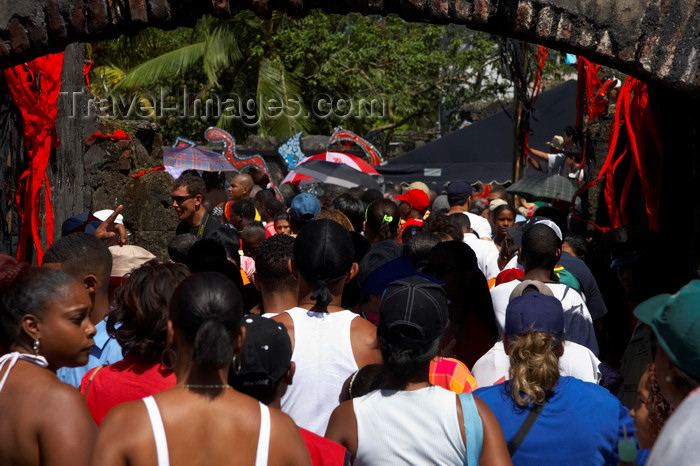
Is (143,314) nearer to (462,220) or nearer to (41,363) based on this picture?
(41,363)

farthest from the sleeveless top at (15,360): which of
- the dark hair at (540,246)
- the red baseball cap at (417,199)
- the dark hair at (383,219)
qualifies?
the red baseball cap at (417,199)

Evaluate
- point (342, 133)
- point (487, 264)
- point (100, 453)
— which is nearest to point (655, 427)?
point (100, 453)

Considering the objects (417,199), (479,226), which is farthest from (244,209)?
(479,226)

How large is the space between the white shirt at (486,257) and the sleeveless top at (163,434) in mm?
4685

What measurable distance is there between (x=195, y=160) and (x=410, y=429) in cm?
943

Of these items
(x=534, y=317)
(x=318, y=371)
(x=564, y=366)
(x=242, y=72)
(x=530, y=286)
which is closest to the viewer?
(x=534, y=317)

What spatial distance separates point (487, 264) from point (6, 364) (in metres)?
4.83

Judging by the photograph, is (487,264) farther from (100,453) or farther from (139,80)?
(139,80)

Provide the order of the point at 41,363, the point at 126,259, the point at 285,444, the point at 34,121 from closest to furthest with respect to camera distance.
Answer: the point at 285,444, the point at 41,363, the point at 126,259, the point at 34,121

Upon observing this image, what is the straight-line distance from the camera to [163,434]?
94.0 inches

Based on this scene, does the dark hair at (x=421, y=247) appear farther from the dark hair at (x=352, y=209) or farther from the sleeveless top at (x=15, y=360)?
the sleeveless top at (x=15, y=360)

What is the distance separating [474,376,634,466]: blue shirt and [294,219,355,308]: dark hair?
3.23 ft

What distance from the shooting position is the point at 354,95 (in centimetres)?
2431

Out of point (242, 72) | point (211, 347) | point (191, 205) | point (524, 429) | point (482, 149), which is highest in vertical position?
point (211, 347)
